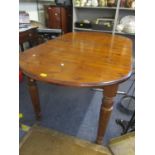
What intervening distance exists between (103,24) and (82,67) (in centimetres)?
206

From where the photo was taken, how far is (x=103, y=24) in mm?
2977

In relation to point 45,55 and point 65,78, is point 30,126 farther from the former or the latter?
point 65,78

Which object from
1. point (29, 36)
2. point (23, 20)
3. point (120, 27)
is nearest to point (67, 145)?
point (29, 36)

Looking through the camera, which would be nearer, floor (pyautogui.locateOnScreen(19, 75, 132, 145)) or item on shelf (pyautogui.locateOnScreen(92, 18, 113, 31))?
floor (pyautogui.locateOnScreen(19, 75, 132, 145))

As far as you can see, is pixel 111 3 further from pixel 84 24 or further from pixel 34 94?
pixel 34 94

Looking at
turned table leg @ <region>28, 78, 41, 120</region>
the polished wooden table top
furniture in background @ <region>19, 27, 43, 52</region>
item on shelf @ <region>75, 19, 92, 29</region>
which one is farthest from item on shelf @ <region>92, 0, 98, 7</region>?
turned table leg @ <region>28, 78, 41, 120</region>

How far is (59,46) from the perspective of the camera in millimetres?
1600

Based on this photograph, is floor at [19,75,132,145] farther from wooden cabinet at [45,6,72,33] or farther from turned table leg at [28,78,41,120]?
wooden cabinet at [45,6,72,33]

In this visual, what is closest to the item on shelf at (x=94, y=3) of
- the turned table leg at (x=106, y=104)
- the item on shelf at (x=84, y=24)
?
the item on shelf at (x=84, y=24)

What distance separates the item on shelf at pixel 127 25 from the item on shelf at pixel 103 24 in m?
0.15

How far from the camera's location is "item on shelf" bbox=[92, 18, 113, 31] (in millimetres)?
2966

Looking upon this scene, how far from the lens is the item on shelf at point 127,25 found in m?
2.80
